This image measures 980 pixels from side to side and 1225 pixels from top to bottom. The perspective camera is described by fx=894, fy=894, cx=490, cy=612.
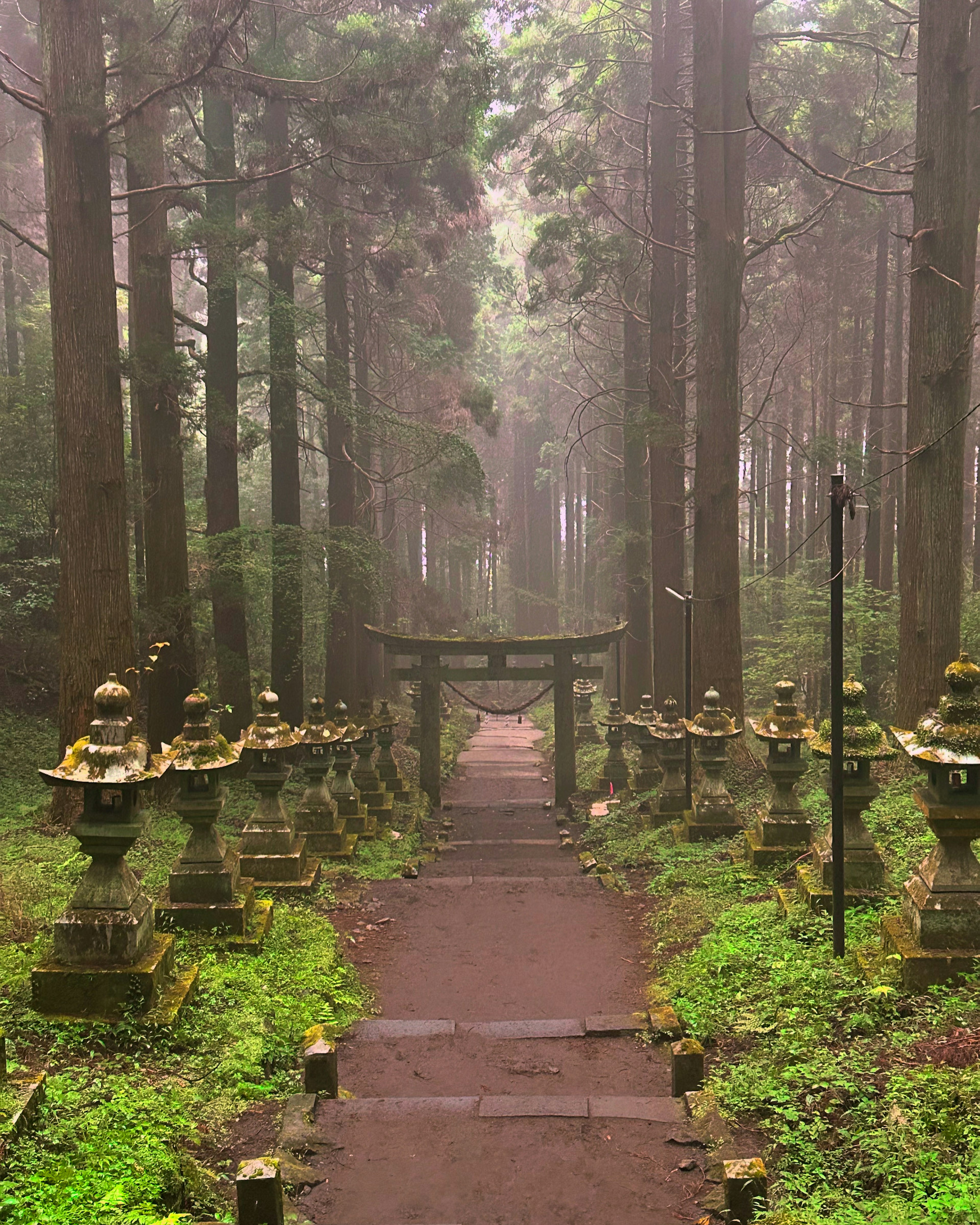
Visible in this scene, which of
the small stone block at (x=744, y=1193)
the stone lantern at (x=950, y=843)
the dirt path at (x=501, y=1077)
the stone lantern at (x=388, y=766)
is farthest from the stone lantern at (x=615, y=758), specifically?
the small stone block at (x=744, y=1193)

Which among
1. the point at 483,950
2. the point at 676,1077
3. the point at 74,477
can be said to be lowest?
the point at 483,950

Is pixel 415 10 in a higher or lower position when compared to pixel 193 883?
higher

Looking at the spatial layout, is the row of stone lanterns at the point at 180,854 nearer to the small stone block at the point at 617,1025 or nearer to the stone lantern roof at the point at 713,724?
the small stone block at the point at 617,1025

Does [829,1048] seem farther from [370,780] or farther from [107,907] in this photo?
[370,780]

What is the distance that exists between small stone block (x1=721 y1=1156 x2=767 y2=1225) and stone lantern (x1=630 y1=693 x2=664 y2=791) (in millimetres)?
10030

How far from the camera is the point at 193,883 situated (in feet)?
21.4

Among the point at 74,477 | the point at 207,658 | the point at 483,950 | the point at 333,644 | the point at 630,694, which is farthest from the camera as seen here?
the point at 630,694

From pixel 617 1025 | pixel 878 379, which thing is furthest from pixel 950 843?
pixel 878 379

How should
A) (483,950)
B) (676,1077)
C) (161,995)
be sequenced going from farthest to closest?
(483,950)
(161,995)
(676,1077)

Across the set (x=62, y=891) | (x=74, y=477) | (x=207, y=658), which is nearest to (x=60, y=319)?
(x=74, y=477)

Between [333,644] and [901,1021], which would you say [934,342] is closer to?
[901,1021]

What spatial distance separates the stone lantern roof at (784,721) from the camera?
7.47 meters

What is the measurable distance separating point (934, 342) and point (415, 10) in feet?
35.9

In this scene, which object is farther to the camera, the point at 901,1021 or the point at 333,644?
the point at 333,644
